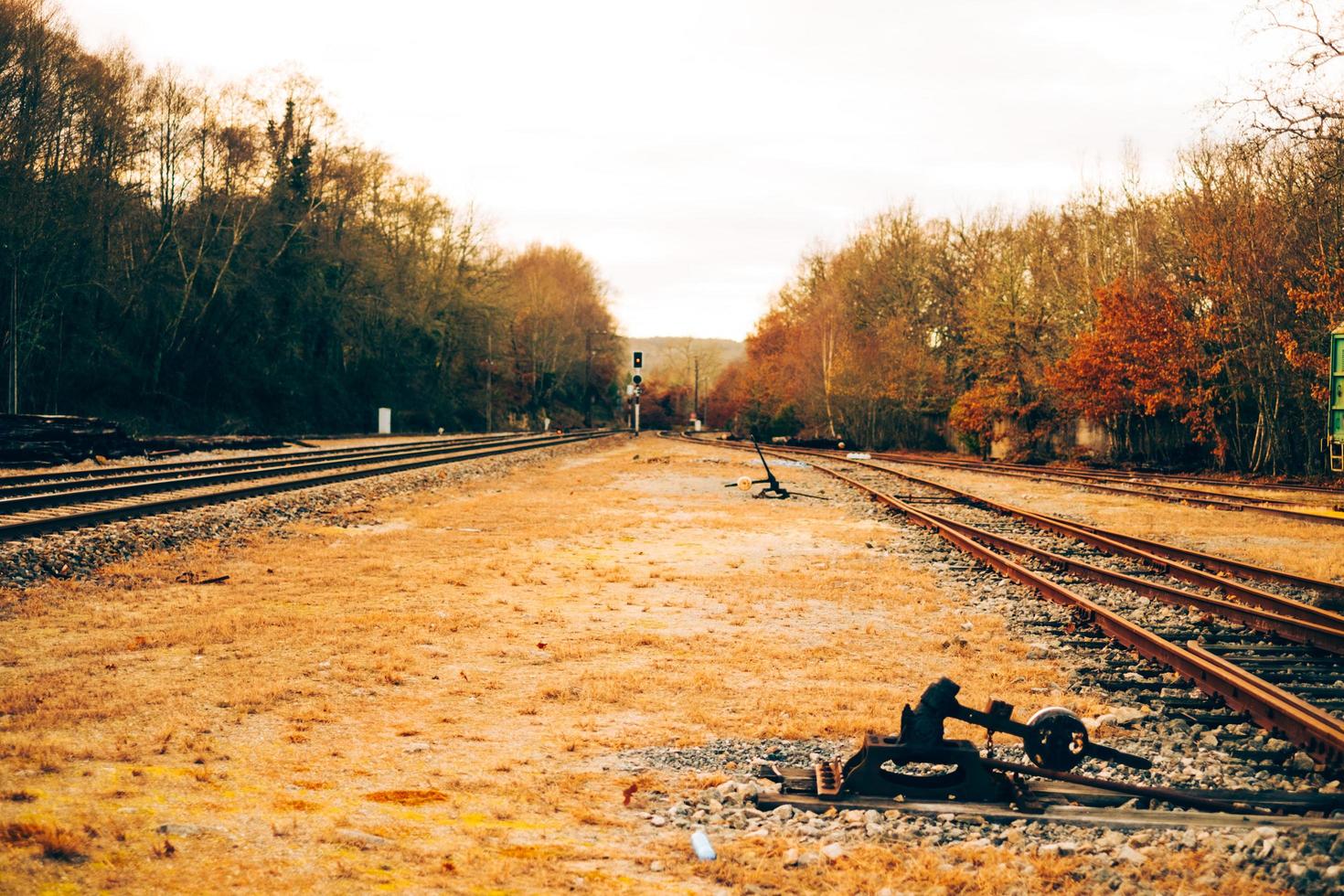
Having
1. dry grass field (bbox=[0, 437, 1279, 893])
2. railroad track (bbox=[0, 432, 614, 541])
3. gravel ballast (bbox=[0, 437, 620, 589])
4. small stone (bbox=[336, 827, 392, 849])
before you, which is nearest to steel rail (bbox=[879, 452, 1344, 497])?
dry grass field (bbox=[0, 437, 1279, 893])

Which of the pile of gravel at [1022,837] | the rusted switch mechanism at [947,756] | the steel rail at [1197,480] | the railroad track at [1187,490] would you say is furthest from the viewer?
the steel rail at [1197,480]

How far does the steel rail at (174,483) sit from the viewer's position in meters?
14.5

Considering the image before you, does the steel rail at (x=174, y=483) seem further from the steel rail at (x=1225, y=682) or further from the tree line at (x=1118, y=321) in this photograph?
the tree line at (x=1118, y=321)

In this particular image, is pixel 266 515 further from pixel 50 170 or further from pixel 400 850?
pixel 50 170

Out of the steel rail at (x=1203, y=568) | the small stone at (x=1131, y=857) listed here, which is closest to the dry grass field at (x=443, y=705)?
the small stone at (x=1131, y=857)

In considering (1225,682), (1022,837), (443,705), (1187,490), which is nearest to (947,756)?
(1022,837)

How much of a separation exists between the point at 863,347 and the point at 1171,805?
162ft

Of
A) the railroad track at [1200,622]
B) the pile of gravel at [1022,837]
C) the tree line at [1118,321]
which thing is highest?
the tree line at [1118,321]

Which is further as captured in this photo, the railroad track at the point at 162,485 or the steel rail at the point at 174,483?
the steel rail at the point at 174,483

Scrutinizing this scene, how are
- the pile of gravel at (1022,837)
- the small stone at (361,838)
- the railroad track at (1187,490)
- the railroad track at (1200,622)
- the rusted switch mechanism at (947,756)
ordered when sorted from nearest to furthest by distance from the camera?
the pile of gravel at (1022,837)
the small stone at (361,838)
the rusted switch mechanism at (947,756)
the railroad track at (1200,622)
the railroad track at (1187,490)

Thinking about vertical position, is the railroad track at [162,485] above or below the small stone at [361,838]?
above

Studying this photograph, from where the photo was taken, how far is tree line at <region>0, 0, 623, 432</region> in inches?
1439

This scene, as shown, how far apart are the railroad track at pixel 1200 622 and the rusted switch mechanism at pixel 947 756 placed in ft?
4.27

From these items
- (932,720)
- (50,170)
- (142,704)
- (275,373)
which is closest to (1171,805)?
(932,720)
